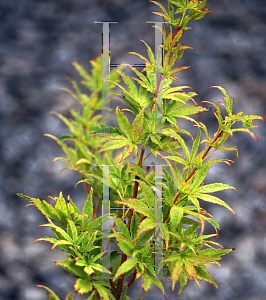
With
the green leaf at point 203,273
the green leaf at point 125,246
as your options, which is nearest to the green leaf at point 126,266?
the green leaf at point 125,246

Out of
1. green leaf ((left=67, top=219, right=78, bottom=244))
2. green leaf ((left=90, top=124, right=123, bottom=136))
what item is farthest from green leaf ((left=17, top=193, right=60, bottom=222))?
green leaf ((left=90, top=124, right=123, bottom=136))

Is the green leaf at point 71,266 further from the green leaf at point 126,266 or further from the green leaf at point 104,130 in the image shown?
the green leaf at point 104,130

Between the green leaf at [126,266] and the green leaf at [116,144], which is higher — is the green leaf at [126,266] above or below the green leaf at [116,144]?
below

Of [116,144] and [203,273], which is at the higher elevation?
[116,144]

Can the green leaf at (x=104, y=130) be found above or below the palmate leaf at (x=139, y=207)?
above

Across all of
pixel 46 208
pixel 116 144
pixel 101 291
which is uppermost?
pixel 116 144

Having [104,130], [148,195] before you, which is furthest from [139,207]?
[104,130]

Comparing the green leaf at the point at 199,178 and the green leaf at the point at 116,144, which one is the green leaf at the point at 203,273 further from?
the green leaf at the point at 116,144

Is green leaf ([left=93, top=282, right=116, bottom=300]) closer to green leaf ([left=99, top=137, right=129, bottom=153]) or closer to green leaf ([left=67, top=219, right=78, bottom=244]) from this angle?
green leaf ([left=67, top=219, right=78, bottom=244])

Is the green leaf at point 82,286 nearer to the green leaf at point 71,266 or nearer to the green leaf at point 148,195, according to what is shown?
the green leaf at point 71,266

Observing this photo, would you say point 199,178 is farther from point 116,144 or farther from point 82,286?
point 82,286

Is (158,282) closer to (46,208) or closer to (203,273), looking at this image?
(203,273)

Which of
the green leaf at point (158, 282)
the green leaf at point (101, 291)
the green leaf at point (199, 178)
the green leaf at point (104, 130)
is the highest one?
the green leaf at point (104, 130)

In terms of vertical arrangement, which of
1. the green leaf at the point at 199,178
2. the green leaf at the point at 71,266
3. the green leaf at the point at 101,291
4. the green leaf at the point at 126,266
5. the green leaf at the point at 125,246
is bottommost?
the green leaf at the point at 101,291
